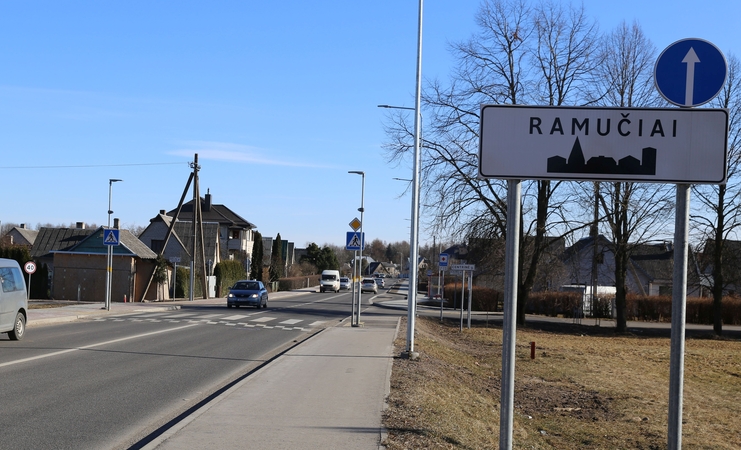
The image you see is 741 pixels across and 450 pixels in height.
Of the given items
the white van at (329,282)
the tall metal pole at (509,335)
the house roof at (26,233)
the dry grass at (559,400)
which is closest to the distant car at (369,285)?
the white van at (329,282)

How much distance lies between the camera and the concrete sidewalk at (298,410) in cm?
712

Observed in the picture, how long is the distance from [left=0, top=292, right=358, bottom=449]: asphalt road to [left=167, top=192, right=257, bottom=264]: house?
62000 mm

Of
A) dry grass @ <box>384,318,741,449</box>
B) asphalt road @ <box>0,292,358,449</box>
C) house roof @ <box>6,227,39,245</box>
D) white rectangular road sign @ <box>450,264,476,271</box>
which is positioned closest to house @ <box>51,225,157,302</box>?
asphalt road @ <box>0,292,358,449</box>

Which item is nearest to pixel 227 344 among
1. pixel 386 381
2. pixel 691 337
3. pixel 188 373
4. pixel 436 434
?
pixel 188 373

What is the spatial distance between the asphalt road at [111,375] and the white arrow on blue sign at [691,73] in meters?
6.08

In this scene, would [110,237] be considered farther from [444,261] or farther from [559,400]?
[559,400]

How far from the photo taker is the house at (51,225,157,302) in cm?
4516

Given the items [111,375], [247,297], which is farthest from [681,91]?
[247,297]

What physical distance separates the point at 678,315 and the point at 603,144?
4.19 ft

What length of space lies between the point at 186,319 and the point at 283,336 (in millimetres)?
7929

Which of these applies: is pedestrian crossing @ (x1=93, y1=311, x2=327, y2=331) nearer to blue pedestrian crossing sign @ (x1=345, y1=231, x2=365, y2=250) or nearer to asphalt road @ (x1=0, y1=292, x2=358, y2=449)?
asphalt road @ (x1=0, y1=292, x2=358, y2=449)

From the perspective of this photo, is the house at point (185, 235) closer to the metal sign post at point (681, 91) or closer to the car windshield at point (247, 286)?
the car windshield at point (247, 286)

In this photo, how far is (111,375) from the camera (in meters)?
11.8

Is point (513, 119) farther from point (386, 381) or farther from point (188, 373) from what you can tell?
point (188, 373)
